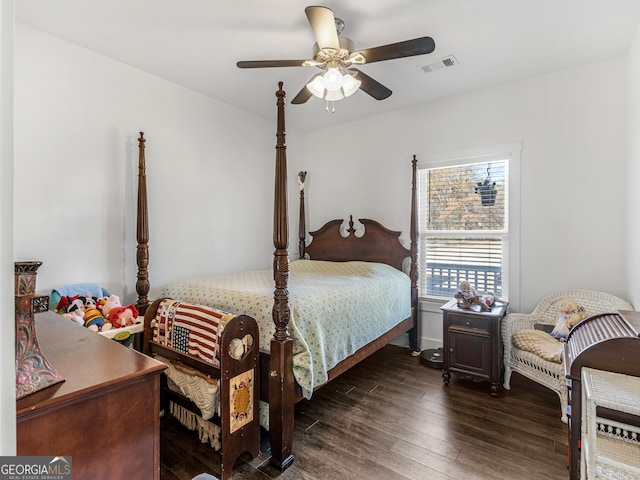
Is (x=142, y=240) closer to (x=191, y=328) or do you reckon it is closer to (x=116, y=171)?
(x=116, y=171)

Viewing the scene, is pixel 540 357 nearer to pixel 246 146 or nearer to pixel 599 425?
pixel 599 425

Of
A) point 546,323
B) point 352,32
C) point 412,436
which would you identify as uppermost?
point 352,32

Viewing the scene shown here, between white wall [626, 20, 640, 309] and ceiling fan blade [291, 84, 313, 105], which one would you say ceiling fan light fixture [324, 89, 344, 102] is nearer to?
ceiling fan blade [291, 84, 313, 105]

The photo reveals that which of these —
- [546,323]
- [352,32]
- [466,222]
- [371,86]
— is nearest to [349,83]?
[371,86]

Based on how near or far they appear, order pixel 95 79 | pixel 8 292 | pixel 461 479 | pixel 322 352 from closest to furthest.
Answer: pixel 8 292 → pixel 461 479 → pixel 322 352 → pixel 95 79

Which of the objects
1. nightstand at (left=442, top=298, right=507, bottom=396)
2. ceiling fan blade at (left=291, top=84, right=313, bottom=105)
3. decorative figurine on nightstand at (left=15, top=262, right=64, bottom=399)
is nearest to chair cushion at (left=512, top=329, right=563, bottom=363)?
nightstand at (left=442, top=298, right=507, bottom=396)

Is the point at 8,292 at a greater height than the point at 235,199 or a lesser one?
lesser

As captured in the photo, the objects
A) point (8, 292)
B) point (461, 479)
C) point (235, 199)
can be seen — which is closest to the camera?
point (8, 292)

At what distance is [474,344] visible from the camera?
2.70m

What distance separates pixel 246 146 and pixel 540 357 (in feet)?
11.6

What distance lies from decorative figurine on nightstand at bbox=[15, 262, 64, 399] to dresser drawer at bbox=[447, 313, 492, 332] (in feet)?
8.93

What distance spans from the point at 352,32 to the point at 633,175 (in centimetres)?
227

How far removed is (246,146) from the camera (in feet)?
12.6

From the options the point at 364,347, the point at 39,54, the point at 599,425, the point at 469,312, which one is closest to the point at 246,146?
the point at 39,54
